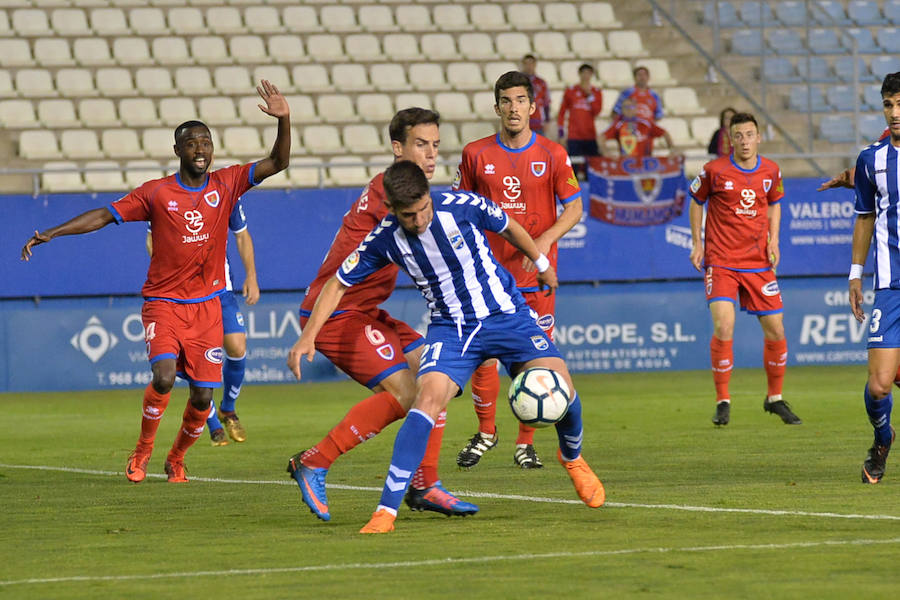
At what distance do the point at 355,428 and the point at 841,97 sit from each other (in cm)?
1718

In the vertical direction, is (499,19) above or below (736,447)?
above

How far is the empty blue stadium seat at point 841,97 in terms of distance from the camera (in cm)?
2312

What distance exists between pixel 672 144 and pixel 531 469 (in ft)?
39.8

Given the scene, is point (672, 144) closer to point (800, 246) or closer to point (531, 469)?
point (800, 246)

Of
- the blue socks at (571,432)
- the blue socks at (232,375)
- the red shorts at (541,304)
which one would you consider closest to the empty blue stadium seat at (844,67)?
the blue socks at (232,375)

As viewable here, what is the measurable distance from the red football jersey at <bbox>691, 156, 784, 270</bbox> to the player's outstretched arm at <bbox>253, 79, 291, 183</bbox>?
17.4ft

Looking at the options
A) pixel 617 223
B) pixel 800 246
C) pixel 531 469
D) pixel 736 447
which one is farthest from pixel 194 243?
pixel 800 246

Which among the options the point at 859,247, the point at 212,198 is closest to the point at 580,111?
the point at 212,198

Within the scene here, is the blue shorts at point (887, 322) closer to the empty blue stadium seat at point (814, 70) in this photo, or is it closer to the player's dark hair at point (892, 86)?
the player's dark hair at point (892, 86)

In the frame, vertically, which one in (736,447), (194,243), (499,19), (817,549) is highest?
(499,19)

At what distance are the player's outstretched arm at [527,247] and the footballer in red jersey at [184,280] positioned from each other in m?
2.41

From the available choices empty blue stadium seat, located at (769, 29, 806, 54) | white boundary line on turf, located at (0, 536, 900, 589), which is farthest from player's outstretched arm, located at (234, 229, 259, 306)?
empty blue stadium seat, located at (769, 29, 806, 54)

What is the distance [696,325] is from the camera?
2028 cm

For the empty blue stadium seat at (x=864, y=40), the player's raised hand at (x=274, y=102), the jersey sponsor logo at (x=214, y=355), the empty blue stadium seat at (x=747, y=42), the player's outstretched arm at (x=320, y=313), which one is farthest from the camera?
the empty blue stadium seat at (x=864, y=40)
